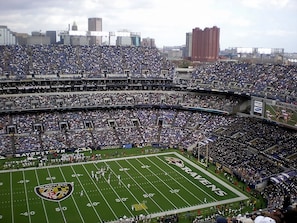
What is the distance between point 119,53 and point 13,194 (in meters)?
34.5

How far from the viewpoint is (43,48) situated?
56094mm

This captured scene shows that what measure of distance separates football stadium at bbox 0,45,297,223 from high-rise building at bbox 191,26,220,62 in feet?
336

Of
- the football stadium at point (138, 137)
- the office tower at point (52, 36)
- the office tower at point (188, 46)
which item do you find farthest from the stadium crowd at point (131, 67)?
the office tower at point (188, 46)

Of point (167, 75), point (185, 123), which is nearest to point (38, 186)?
point (185, 123)

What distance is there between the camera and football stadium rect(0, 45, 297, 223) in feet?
90.0

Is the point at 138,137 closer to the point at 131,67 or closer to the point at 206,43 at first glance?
the point at 131,67

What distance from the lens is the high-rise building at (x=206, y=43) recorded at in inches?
6280

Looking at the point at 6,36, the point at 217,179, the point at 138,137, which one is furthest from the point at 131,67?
the point at 217,179

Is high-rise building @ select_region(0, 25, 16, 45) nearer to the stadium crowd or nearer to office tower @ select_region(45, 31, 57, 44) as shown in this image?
office tower @ select_region(45, 31, 57, 44)

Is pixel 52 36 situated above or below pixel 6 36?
above

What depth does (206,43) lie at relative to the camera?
16075 cm

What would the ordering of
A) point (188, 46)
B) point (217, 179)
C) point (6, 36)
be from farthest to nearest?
point (188, 46) < point (6, 36) < point (217, 179)

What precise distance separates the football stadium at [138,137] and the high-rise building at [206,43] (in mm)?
102336

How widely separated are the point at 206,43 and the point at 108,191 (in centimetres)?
13946
